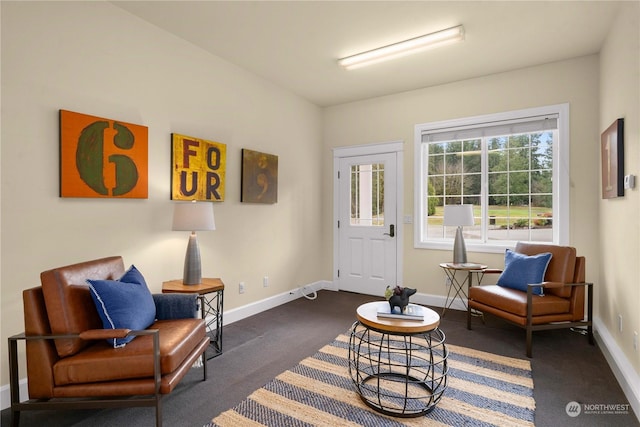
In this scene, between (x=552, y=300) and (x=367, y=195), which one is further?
(x=367, y=195)

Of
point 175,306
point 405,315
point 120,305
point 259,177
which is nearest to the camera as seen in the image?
point 120,305

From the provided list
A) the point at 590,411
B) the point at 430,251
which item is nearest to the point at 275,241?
the point at 430,251

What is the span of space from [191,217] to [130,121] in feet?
3.17

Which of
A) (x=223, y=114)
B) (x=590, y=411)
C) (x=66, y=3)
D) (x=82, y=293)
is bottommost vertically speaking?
(x=590, y=411)

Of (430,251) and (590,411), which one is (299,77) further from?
(590,411)

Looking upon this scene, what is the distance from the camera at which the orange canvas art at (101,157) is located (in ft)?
8.29

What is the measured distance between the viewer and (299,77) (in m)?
4.38

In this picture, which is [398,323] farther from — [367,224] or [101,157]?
[367,224]

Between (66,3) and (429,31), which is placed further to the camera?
(429,31)

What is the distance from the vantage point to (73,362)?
1861 millimetres

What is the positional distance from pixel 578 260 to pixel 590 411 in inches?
58.6

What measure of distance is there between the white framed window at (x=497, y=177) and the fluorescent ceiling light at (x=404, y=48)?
1.30 m

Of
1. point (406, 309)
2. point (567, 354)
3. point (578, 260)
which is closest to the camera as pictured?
point (406, 309)
